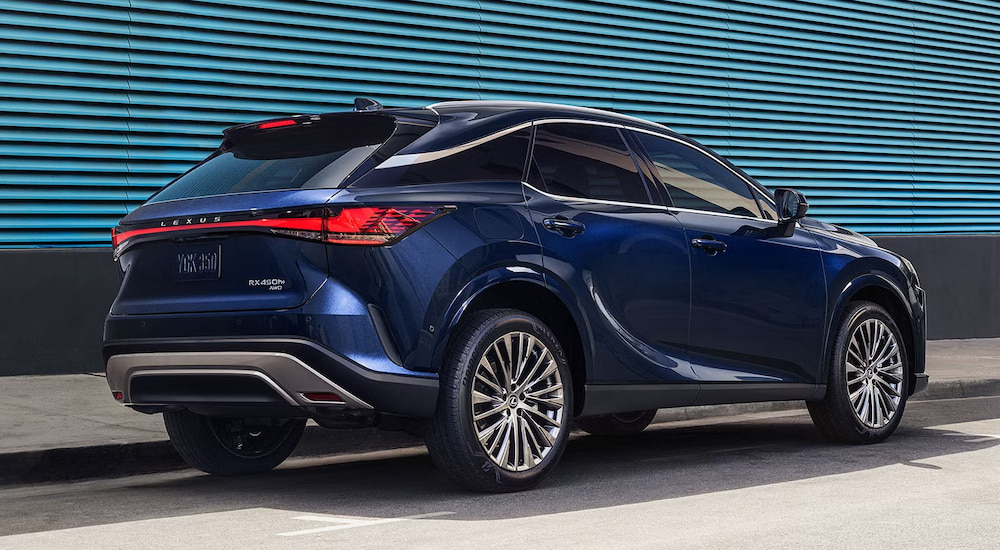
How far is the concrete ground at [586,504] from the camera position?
5.02m

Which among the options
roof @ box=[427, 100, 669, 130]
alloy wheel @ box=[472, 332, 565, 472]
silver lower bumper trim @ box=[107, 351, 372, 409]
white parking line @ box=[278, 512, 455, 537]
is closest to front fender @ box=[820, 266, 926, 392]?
roof @ box=[427, 100, 669, 130]

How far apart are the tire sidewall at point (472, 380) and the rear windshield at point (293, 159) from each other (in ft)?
3.07

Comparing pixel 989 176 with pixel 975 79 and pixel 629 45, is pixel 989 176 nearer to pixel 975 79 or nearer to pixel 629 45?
pixel 975 79

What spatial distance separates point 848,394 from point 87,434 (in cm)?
438

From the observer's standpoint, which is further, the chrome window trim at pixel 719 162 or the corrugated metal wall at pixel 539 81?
the corrugated metal wall at pixel 539 81

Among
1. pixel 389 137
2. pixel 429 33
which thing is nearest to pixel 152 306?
pixel 389 137

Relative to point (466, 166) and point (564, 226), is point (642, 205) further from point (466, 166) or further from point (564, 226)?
point (466, 166)

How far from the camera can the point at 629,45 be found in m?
13.8

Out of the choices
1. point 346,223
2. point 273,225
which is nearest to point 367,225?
point 346,223

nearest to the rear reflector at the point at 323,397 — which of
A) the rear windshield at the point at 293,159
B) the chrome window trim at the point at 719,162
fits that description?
the rear windshield at the point at 293,159

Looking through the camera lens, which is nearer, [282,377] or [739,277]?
[282,377]

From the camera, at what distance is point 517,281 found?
5.94 meters

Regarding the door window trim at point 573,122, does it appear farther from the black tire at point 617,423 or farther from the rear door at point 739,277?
the black tire at point 617,423

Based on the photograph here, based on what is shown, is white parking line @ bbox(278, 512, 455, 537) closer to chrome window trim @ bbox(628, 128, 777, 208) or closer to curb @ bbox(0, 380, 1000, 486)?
curb @ bbox(0, 380, 1000, 486)
